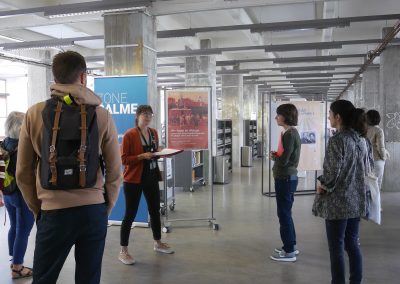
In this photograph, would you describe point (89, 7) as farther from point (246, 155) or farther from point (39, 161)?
point (246, 155)

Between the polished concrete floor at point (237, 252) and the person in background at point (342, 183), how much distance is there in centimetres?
96

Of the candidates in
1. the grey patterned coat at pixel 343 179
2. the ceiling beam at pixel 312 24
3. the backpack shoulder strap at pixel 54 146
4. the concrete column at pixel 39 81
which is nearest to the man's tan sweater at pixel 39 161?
the backpack shoulder strap at pixel 54 146

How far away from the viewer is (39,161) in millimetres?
1896

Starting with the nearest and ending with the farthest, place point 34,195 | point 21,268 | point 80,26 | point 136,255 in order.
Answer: point 34,195
point 21,268
point 136,255
point 80,26

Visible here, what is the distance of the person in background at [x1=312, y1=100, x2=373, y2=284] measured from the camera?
2.81 m

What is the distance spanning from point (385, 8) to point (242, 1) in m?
3.58

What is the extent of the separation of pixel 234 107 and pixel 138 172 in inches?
404

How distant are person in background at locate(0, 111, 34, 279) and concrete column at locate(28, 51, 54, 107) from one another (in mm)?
8373

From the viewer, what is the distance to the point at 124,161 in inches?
159

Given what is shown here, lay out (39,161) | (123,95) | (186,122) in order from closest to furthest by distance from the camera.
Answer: (39,161) < (123,95) < (186,122)

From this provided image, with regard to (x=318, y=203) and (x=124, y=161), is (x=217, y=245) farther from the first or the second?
(x=318, y=203)

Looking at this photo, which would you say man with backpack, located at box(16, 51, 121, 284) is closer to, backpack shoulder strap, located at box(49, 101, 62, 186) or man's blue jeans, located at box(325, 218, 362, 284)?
backpack shoulder strap, located at box(49, 101, 62, 186)

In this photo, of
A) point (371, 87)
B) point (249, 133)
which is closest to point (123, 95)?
point (249, 133)

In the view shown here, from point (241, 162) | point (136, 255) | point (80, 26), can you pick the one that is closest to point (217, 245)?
point (136, 255)
